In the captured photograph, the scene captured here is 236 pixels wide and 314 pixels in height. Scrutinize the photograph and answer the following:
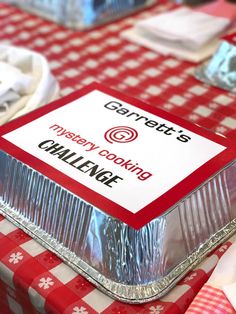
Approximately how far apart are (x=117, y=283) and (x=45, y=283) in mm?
110

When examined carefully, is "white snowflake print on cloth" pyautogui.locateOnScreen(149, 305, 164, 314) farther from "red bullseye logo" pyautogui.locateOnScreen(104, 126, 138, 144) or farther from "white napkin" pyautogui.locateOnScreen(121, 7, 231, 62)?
"white napkin" pyautogui.locateOnScreen(121, 7, 231, 62)

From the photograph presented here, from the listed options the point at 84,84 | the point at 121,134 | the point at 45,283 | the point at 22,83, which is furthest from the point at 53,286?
the point at 84,84

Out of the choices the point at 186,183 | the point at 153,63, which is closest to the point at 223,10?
the point at 153,63

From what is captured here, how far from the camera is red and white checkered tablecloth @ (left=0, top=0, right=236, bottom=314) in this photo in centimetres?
80

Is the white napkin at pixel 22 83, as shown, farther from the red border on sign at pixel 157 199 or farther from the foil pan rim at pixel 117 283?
the foil pan rim at pixel 117 283

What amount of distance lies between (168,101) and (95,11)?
1.80 ft

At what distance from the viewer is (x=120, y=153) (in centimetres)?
90

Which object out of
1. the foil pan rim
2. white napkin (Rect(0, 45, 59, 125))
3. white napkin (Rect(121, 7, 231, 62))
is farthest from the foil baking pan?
white napkin (Rect(121, 7, 231, 62))

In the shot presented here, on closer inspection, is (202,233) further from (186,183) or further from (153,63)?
(153,63)

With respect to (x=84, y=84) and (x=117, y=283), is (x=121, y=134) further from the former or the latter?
(x=84, y=84)

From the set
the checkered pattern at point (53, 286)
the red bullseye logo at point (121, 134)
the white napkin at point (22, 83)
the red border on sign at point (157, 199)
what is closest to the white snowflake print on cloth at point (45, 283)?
the checkered pattern at point (53, 286)

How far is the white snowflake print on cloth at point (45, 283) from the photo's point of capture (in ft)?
2.69

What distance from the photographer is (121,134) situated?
0.95 metres

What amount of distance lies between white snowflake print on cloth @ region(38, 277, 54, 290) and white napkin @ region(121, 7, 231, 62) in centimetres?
82
